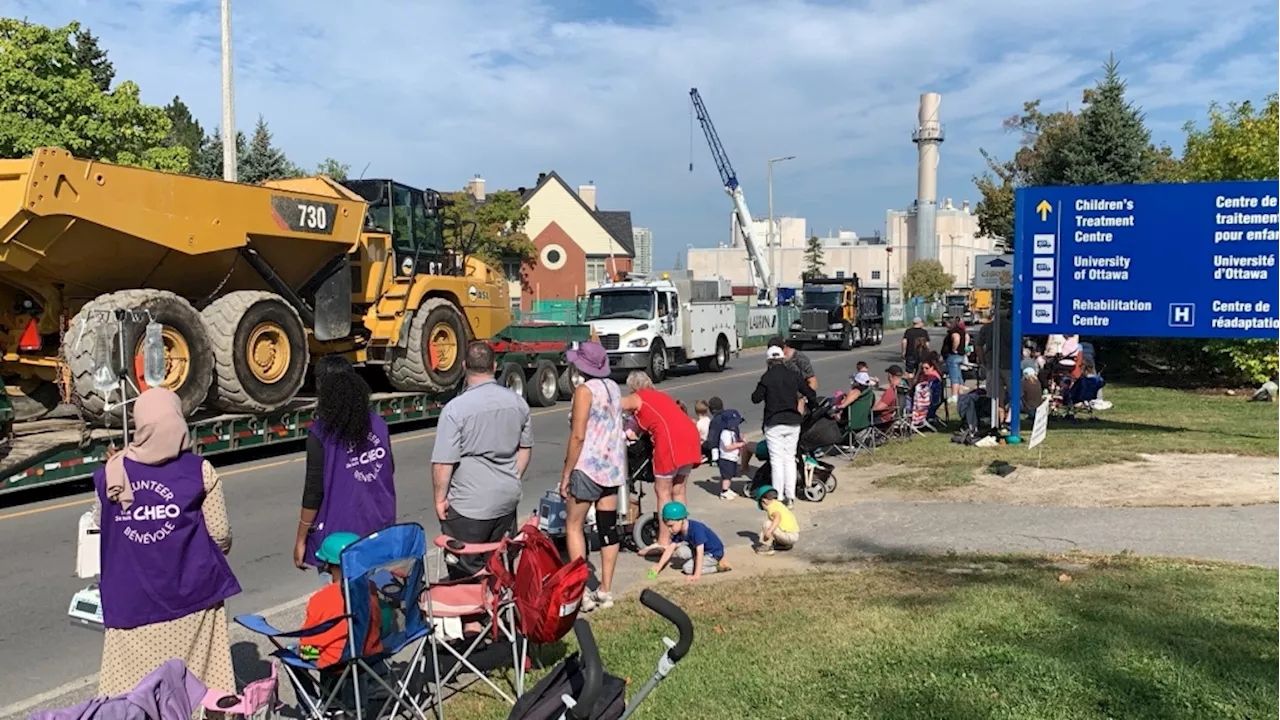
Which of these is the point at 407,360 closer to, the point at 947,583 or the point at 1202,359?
the point at 947,583

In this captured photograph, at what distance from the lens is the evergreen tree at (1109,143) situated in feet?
86.5

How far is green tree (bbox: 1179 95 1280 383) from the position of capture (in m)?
18.9

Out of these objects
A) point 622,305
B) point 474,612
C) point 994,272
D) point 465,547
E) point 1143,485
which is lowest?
point 1143,485

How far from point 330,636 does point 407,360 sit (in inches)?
447

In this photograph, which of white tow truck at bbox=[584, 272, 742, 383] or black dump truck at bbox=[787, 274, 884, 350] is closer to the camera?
white tow truck at bbox=[584, 272, 742, 383]

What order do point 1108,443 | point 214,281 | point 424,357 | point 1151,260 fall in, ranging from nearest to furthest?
point 214,281 < point 1151,260 < point 1108,443 < point 424,357

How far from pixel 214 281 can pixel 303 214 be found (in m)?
1.36

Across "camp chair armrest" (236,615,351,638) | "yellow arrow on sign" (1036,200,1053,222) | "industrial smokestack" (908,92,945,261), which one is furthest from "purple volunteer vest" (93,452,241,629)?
"industrial smokestack" (908,92,945,261)

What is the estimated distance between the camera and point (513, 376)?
18.4 meters

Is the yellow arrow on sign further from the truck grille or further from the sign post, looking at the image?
the truck grille

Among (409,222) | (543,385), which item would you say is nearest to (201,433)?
(409,222)

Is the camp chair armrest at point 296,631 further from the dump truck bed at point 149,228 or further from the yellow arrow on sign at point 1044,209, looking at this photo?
the yellow arrow on sign at point 1044,209

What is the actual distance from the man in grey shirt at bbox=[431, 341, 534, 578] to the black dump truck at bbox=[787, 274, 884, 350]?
111 ft

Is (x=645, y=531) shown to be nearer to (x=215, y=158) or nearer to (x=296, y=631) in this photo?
(x=296, y=631)
